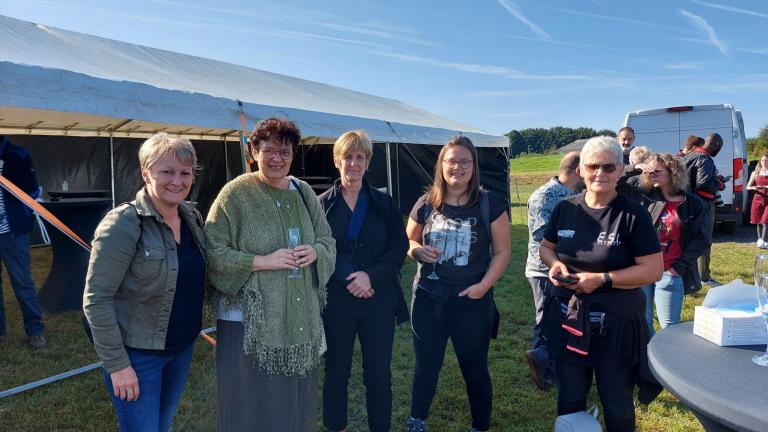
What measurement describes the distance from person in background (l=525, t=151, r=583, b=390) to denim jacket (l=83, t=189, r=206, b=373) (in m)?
2.20

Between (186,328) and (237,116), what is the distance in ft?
11.8

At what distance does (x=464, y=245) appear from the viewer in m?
2.52

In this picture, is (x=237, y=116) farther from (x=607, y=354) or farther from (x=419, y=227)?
(x=607, y=354)

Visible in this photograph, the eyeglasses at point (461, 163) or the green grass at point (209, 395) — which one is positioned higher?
the eyeglasses at point (461, 163)

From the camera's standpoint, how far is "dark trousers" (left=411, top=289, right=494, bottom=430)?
2.52 metres

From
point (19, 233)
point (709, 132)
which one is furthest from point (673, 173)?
point (709, 132)

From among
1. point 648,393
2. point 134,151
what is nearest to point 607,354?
point 648,393

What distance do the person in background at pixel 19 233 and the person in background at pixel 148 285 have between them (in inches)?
121

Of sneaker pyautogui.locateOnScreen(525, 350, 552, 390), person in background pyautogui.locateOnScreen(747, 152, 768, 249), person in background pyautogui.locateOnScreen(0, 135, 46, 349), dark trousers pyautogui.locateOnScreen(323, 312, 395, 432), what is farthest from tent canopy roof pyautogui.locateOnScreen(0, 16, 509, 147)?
person in background pyautogui.locateOnScreen(747, 152, 768, 249)

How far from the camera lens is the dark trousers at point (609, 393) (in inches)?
79.4

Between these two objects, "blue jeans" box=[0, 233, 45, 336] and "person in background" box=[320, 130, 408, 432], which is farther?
"blue jeans" box=[0, 233, 45, 336]

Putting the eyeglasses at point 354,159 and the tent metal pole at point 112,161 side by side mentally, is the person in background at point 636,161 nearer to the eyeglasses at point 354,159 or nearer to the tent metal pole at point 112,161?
the eyeglasses at point 354,159

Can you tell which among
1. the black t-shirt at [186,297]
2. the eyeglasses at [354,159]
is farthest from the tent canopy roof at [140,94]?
the eyeglasses at [354,159]

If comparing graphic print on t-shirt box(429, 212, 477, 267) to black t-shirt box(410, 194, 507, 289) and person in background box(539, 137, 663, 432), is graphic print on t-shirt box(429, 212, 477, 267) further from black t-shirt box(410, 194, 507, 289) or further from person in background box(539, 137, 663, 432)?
person in background box(539, 137, 663, 432)
